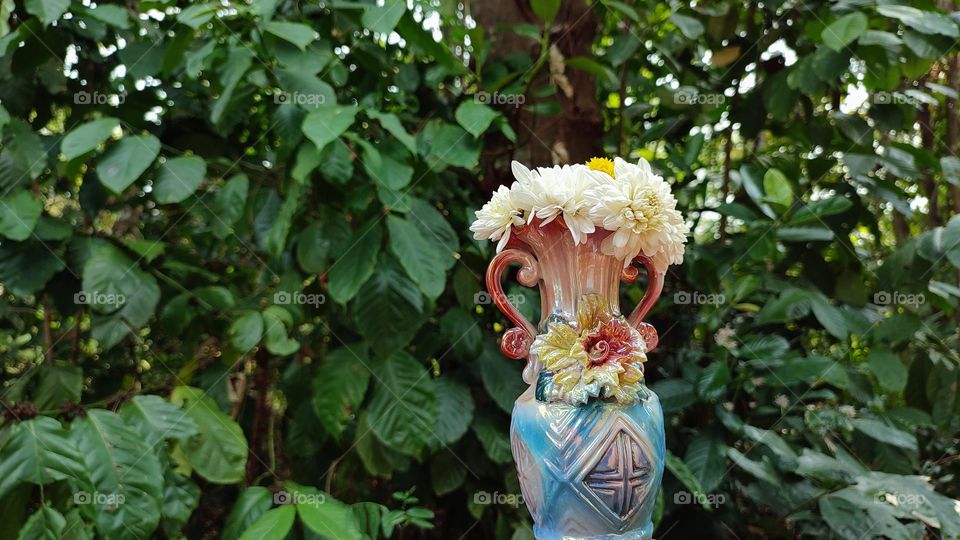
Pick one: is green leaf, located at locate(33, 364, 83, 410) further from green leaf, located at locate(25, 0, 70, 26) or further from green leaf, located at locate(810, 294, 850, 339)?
green leaf, located at locate(810, 294, 850, 339)

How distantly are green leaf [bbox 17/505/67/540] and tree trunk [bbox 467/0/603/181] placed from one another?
130cm

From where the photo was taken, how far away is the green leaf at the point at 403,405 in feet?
6.09

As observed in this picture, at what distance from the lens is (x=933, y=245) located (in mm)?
2113

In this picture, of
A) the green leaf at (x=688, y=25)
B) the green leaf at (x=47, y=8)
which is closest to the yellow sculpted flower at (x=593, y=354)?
the green leaf at (x=688, y=25)

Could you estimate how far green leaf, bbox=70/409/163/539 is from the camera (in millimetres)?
1592

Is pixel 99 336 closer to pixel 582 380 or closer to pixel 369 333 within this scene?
pixel 369 333

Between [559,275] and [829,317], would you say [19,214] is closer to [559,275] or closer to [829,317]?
[559,275]

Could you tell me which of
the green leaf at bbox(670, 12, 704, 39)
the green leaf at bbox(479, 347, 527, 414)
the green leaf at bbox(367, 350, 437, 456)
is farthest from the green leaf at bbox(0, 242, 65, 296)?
the green leaf at bbox(670, 12, 704, 39)

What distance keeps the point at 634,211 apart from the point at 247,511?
952 millimetres

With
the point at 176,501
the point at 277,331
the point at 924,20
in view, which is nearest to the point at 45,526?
the point at 176,501

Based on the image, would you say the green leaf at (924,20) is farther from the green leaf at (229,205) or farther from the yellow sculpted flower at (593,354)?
the green leaf at (229,205)

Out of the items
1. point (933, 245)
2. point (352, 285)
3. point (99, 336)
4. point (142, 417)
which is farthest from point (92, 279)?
point (933, 245)

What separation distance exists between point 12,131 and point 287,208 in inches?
26.0

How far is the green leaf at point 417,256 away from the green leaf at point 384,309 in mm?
49
